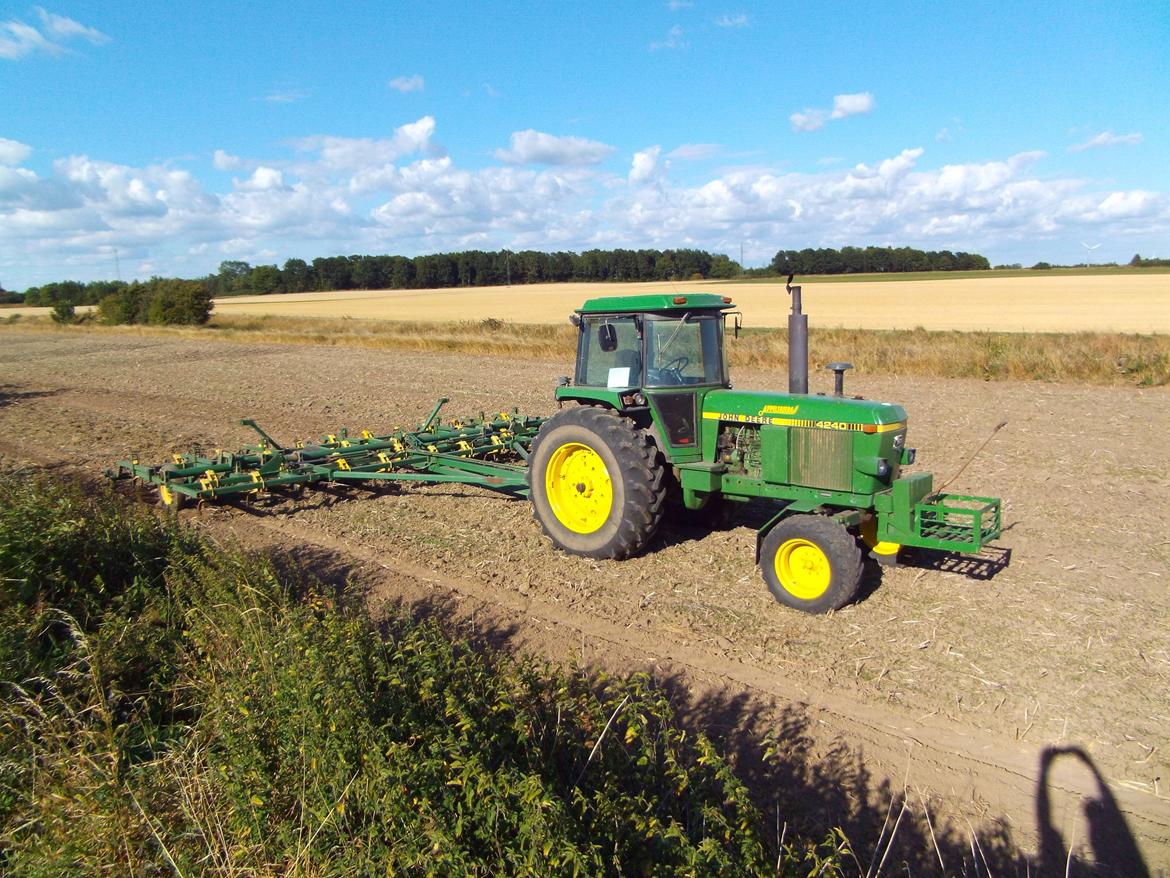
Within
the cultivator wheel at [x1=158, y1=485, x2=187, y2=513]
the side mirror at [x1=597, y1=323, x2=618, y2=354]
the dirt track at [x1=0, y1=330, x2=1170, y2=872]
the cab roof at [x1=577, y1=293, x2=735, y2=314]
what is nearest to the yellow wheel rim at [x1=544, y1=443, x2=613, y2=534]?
the dirt track at [x1=0, y1=330, x2=1170, y2=872]

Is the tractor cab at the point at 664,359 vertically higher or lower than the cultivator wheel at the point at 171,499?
higher

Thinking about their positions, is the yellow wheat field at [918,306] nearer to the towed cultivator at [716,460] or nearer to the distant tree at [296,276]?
the towed cultivator at [716,460]

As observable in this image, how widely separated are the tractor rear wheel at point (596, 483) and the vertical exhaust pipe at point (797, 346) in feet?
3.96

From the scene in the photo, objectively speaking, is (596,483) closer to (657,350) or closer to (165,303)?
(657,350)

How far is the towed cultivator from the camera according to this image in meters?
5.54

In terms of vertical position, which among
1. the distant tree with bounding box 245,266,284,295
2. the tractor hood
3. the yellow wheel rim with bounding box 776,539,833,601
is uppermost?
the distant tree with bounding box 245,266,284,295

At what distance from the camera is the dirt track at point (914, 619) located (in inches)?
153

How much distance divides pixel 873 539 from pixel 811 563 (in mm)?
668

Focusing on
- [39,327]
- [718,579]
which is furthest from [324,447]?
[39,327]

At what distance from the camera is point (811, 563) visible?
18.2ft

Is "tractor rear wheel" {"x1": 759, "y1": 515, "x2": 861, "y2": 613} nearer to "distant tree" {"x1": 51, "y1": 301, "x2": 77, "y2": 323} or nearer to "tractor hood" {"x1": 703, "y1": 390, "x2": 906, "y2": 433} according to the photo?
"tractor hood" {"x1": 703, "y1": 390, "x2": 906, "y2": 433}

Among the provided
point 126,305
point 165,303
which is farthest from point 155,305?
point 126,305

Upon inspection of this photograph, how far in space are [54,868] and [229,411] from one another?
42.1 ft

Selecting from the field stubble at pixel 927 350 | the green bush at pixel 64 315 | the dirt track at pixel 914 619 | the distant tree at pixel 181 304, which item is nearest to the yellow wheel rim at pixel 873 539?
the dirt track at pixel 914 619
